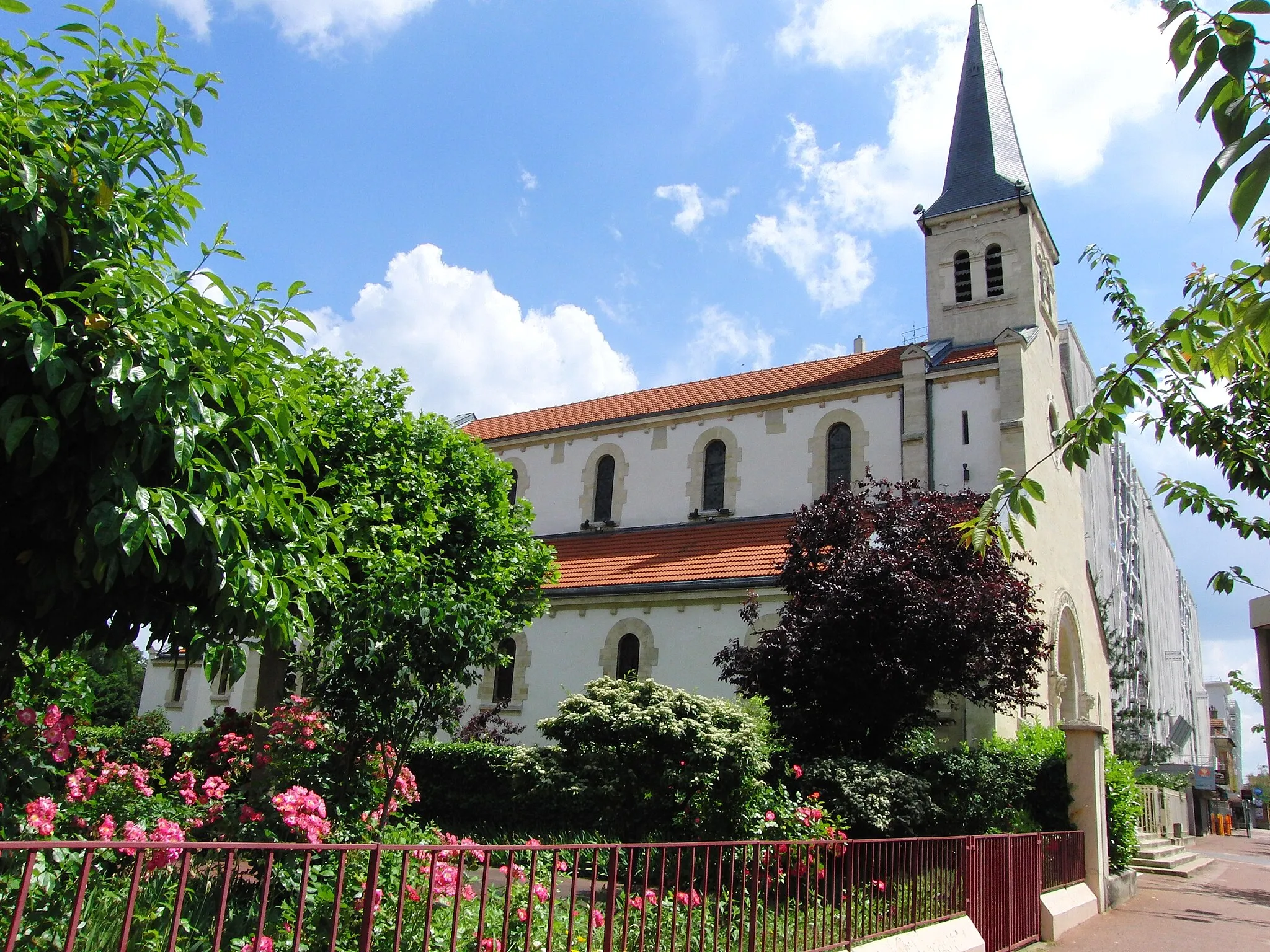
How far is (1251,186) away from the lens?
1.90 m

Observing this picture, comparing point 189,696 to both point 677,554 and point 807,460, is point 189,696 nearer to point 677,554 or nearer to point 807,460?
point 677,554

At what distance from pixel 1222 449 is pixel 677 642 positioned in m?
13.1

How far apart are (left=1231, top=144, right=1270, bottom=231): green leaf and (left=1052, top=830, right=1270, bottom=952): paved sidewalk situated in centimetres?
1016

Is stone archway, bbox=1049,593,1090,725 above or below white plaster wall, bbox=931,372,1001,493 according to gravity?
below

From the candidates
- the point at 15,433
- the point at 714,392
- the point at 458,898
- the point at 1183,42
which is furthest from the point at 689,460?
the point at 1183,42

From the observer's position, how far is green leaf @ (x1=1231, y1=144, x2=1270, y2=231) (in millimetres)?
1876

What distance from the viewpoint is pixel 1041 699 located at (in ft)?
62.7

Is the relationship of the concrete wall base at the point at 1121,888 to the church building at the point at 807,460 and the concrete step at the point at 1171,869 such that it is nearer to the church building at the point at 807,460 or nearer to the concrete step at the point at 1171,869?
the church building at the point at 807,460

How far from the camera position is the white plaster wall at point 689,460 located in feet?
72.0

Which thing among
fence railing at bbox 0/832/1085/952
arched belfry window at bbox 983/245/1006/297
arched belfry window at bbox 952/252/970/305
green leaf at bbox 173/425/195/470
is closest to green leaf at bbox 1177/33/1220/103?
fence railing at bbox 0/832/1085/952

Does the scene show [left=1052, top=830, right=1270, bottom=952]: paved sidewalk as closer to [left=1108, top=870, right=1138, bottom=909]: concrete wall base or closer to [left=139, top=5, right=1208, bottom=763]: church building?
[left=1108, top=870, right=1138, bottom=909]: concrete wall base

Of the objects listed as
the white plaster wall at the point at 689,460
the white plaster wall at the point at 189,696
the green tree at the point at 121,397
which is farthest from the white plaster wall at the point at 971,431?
the white plaster wall at the point at 189,696

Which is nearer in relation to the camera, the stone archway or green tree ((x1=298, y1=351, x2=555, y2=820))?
green tree ((x1=298, y1=351, x2=555, y2=820))

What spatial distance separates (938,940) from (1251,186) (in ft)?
23.7
